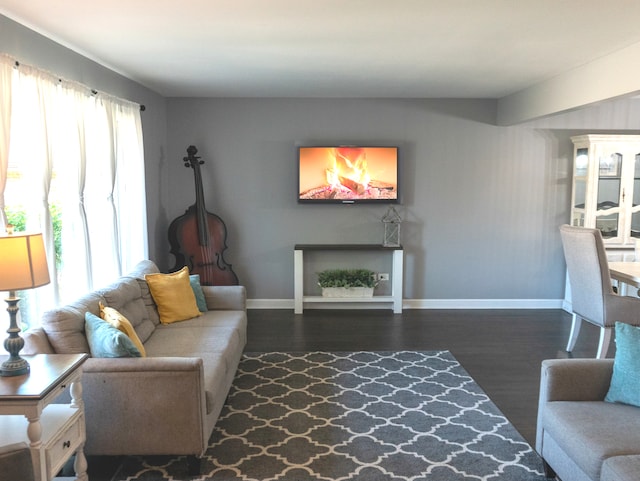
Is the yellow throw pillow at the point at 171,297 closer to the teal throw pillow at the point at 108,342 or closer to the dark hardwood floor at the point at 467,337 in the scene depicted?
the dark hardwood floor at the point at 467,337

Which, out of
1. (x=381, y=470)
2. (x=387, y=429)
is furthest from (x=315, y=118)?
(x=381, y=470)

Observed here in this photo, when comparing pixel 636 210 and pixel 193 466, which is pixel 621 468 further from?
pixel 636 210

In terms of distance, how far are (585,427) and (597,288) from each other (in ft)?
7.27

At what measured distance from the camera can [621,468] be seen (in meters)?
2.19

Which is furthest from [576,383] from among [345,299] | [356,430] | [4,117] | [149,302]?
[345,299]

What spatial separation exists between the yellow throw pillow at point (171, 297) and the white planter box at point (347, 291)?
214cm

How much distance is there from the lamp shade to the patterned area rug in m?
1.19

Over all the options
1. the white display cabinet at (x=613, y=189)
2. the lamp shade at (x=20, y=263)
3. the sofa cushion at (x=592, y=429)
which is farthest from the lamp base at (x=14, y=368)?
the white display cabinet at (x=613, y=189)

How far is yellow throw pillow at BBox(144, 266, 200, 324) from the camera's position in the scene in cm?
426

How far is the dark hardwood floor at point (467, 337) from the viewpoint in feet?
13.9

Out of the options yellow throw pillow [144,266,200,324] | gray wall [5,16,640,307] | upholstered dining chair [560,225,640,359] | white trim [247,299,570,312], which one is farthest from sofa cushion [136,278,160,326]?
→ upholstered dining chair [560,225,640,359]

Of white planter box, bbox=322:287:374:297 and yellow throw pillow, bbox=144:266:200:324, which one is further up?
yellow throw pillow, bbox=144:266:200:324

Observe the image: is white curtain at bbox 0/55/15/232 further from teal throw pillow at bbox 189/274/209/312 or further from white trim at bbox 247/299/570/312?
white trim at bbox 247/299/570/312

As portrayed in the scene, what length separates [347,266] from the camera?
255 inches
